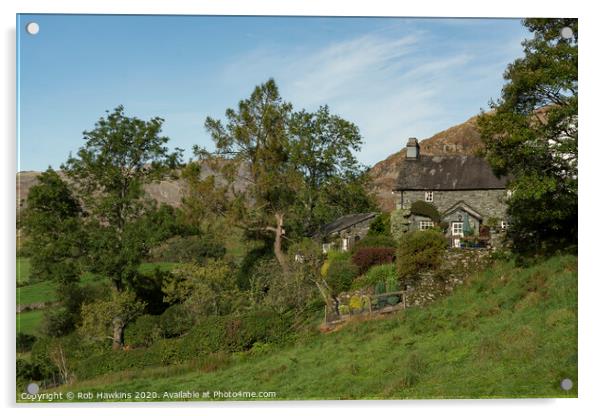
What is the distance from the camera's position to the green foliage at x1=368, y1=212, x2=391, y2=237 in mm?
20141

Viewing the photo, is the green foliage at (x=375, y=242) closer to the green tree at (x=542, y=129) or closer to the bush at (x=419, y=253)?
the bush at (x=419, y=253)

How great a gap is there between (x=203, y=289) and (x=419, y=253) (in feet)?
18.8

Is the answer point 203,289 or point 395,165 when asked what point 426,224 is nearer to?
point 395,165

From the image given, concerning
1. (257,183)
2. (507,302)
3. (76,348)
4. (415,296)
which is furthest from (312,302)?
(76,348)

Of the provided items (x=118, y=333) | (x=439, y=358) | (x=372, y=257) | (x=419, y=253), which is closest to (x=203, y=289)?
(x=118, y=333)

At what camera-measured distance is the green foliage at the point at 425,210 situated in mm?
20609

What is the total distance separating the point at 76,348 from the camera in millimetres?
12578

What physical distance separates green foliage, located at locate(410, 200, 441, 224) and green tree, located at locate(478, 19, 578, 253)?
7.44m

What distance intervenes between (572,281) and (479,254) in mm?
3901

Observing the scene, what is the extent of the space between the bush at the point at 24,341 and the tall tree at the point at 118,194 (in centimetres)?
332

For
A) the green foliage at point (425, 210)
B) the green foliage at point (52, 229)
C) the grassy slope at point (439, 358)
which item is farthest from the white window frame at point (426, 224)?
the green foliage at point (52, 229)

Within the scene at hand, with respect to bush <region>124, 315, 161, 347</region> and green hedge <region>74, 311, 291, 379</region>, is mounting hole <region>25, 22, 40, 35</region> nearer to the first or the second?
green hedge <region>74, 311, 291, 379</region>

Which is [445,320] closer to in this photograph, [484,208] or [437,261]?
[437,261]

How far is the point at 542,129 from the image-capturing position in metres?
11.7
